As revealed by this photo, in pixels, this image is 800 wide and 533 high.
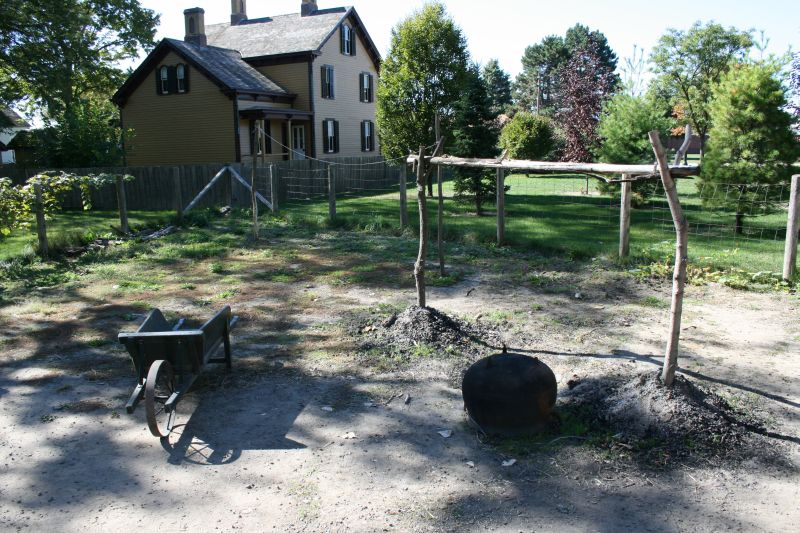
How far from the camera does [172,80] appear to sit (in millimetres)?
30703

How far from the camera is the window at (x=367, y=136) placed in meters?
38.3

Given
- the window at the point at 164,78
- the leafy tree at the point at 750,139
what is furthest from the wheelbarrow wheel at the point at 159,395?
the window at the point at 164,78

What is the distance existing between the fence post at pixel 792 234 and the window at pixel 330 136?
26.8 metres

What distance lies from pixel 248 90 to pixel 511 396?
2697cm

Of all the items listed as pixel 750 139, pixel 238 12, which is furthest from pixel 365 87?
pixel 750 139

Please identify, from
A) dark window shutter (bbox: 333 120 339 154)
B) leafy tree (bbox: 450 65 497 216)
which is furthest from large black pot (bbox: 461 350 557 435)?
dark window shutter (bbox: 333 120 339 154)

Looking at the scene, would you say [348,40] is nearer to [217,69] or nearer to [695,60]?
[217,69]

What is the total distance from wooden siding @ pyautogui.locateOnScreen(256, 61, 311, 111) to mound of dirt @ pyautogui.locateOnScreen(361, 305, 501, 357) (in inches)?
1053

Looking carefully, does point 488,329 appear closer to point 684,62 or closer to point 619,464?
point 619,464

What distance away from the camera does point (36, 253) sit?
12.7 meters

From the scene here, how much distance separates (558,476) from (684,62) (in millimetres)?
45629

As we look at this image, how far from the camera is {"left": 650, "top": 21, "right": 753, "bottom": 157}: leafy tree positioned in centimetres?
4191

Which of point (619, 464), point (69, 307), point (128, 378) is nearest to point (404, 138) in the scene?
point (69, 307)

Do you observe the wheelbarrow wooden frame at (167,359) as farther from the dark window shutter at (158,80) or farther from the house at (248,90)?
the dark window shutter at (158,80)
